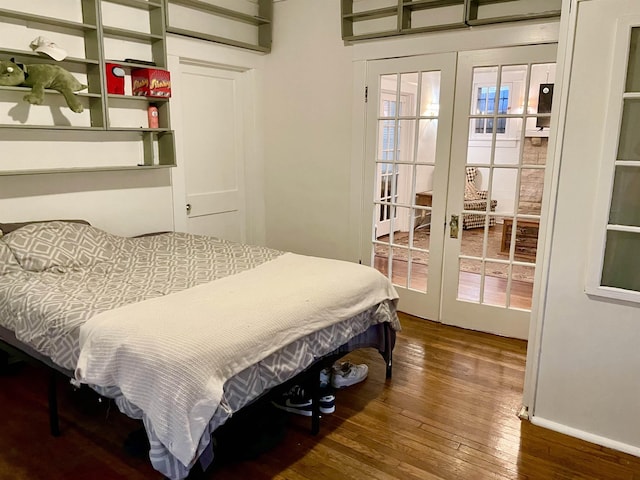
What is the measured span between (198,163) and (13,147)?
57.6 inches

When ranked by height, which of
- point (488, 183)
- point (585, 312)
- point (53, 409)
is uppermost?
point (488, 183)

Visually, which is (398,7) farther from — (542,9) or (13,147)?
(13,147)

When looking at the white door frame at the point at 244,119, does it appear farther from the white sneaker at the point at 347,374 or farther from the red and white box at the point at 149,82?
the white sneaker at the point at 347,374

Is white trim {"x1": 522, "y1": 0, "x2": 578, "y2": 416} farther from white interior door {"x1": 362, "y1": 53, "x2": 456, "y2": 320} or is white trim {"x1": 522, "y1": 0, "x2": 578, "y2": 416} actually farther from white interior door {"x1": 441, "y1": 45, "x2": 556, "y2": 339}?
white interior door {"x1": 362, "y1": 53, "x2": 456, "y2": 320}

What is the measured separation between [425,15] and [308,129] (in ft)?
4.36

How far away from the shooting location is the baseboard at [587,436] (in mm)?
2279

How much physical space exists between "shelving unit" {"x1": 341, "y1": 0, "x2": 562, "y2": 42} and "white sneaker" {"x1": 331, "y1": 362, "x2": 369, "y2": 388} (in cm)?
240

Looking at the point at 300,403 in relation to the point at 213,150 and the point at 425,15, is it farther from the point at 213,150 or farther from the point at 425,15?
the point at 425,15

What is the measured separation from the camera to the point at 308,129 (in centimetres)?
437

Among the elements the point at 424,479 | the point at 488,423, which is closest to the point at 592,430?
the point at 488,423

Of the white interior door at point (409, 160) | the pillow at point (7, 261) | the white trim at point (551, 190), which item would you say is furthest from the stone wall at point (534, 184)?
the pillow at point (7, 261)

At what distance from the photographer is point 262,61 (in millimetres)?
4543

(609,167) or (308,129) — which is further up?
(308,129)

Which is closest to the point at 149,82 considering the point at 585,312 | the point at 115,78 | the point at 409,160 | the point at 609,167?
the point at 115,78
